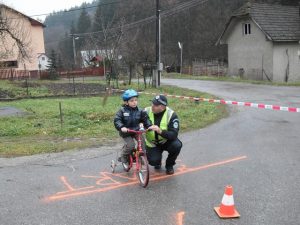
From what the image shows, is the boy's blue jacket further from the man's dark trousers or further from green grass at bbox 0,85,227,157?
green grass at bbox 0,85,227,157

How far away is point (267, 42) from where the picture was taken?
111 feet

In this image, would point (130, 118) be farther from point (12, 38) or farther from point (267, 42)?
point (267, 42)

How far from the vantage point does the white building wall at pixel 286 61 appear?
33594 millimetres

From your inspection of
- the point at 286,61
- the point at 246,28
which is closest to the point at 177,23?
the point at 246,28

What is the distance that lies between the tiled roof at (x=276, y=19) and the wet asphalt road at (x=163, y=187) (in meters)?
26.2

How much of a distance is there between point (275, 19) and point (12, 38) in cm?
2180

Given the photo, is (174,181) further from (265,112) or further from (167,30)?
(167,30)

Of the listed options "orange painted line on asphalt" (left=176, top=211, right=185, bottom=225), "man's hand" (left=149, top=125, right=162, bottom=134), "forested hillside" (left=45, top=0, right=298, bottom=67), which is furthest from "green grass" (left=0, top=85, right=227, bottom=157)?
"forested hillside" (left=45, top=0, right=298, bottom=67)

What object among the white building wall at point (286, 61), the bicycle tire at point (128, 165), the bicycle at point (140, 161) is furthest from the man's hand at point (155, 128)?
the white building wall at point (286, 61)

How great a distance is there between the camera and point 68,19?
120062 millimetres

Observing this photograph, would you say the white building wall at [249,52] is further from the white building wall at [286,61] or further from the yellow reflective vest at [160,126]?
the yellow reflective vest at [160,126]

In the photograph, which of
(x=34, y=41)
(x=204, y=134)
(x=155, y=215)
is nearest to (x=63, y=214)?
(x=155, y=215)

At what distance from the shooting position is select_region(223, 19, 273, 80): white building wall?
112ft

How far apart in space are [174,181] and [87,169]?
5.45 ft
